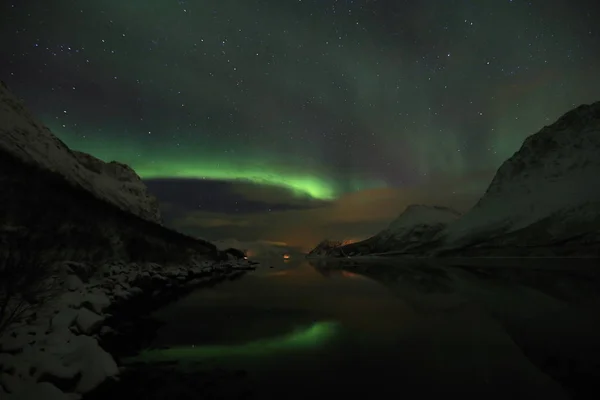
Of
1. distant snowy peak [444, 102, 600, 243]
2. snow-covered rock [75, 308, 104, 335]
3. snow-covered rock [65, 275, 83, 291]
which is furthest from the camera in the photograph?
distant snowy peak [444, 102, 600, 243]

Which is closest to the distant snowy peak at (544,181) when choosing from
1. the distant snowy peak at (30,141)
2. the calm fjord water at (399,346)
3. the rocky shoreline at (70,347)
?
the calm fjord water at (399,346)

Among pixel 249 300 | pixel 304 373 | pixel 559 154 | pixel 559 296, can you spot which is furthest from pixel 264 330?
pixel 559 154

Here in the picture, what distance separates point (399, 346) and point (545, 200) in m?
177

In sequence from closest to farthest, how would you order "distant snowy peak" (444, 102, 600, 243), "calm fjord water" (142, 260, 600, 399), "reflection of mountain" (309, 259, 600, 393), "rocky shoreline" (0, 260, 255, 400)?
"rocky shoreline" (0, 260, 255, 400)
"calm fjord water" (142, 260, 600, 399)
"reflection of mountain" (309, 259, 600, 393)
"distant snowy peak" (444, 102, 600, 243)

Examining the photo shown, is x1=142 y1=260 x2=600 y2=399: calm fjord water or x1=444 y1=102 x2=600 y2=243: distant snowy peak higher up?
x1=444 y1=102 x2=600 y2=243: distant snowy peak

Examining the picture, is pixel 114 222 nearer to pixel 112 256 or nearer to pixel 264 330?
pixel 112 256

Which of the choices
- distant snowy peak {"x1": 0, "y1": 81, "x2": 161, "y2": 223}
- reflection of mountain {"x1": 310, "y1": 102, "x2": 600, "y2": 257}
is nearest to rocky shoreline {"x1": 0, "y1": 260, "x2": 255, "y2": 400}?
distant snowy peak {"x1": 0, "y1": 81, "x2": 161, "y2": 223}

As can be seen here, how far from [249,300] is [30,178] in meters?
21.1

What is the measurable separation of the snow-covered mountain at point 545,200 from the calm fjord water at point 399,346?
12358 cm

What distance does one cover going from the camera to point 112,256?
113ft

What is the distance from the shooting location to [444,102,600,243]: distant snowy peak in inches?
5797

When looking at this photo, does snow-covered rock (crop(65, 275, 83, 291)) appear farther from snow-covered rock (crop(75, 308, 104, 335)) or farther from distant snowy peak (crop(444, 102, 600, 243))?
distant snowy peak (crop(444, 102, 600, 243))

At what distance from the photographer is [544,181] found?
166375 mm

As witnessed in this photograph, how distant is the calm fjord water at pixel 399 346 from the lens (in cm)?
712
